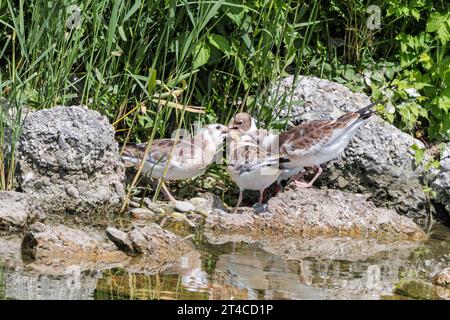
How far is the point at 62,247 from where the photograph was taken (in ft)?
22.8

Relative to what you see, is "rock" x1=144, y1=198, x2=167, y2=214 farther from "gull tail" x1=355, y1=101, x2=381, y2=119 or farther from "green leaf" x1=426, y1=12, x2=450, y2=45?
"green leaf" x1=426, y1=12, x2=450, y2=45

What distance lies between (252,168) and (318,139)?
0.78 metres

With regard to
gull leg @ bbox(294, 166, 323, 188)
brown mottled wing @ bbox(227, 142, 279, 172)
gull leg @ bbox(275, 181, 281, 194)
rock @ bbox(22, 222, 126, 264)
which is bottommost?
rock @ bbox(22, 222, 126, 264)

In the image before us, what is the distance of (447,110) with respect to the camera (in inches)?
400

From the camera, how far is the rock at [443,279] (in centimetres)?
702

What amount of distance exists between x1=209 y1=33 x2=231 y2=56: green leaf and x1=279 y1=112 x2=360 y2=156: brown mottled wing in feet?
3.19

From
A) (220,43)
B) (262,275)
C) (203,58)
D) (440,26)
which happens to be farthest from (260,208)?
(440,26)

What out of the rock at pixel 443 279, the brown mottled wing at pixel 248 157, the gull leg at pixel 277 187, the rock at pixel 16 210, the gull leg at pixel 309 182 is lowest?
the rock at pixel 443 279

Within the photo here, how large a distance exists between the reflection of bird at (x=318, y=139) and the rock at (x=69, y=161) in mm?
1722

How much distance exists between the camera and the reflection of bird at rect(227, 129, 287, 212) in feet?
29.6

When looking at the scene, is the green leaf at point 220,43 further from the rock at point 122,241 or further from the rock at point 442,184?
the rock at point 122,241

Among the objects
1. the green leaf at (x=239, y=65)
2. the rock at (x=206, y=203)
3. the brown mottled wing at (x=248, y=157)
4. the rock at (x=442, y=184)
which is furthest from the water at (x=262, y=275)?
the green leaf at (x=239, y=65)

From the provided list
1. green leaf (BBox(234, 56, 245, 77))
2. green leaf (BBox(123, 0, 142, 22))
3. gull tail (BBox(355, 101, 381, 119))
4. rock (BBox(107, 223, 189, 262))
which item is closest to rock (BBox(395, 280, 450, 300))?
rock (BBox(107, 223, 189, 262))

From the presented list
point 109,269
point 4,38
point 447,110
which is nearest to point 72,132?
point 4,38
